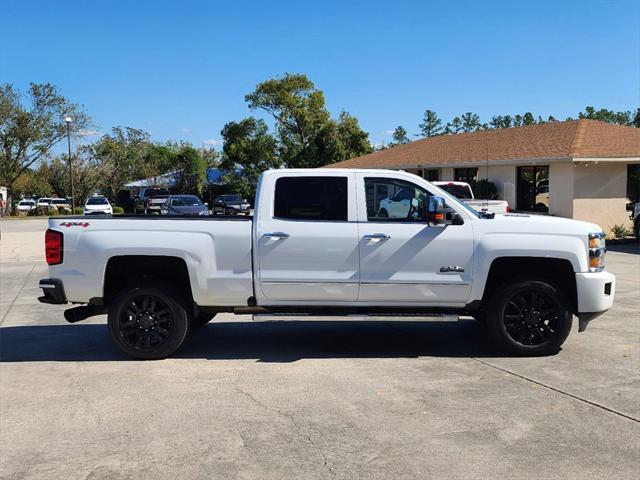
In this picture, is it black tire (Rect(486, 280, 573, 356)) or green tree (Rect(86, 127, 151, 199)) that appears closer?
black tire (Rect(486, 280, 573, 356))

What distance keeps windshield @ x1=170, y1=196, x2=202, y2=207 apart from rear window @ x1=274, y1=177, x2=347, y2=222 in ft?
77.3

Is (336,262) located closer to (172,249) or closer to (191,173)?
(172,249)

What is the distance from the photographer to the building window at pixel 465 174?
2888 cm

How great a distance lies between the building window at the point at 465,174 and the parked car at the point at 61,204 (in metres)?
34.3

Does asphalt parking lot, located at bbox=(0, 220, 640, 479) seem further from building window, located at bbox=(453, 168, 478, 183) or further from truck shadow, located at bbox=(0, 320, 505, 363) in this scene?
building window, located at bbox=(453, 168, 478, 183)

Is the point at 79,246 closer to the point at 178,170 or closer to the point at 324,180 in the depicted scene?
the point at 324,180

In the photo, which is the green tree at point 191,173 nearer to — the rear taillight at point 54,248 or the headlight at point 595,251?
the rear taillight at point 54,248

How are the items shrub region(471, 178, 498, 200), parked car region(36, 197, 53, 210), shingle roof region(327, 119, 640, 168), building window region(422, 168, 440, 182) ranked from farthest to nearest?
1. parked car region(36, 197, 53, 210)
2. building window region(422, 168, 440, 182)
3. shrub region(471, 178, 498, 200)
4. shingle roof region(327, 119, 640, 168)

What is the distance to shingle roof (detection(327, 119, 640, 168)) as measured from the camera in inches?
899

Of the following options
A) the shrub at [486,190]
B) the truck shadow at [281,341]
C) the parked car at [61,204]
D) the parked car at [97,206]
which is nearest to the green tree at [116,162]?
the parked car at [61,204]

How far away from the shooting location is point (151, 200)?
41656 millimetres

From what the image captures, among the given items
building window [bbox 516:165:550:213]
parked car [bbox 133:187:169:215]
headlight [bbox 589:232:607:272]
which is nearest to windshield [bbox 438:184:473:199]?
building window [bbox 516:165:550:213]

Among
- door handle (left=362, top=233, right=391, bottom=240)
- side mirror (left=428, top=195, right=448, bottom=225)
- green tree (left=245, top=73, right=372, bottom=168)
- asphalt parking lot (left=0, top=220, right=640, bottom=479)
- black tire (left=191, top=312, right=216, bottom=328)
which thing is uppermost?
green tree (left=245, top=73, right=372, bottom=168)

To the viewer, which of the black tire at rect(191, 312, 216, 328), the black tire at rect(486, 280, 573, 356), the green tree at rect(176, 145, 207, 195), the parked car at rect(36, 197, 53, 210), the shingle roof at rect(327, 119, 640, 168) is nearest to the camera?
the black tire at rect(486, 280, 573, 356)
